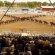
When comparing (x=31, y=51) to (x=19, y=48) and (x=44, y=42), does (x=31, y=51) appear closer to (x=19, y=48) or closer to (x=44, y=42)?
(x=19, y=48)

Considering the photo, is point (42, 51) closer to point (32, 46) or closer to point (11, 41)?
point (32, 46)

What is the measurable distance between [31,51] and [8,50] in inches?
51.7

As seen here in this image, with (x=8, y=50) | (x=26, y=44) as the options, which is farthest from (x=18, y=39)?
(x=8, y=50)

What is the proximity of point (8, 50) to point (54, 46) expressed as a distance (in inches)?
116

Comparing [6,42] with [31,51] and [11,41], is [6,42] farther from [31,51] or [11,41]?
[31,51]

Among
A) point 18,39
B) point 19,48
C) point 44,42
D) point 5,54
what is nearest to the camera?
point 5,54

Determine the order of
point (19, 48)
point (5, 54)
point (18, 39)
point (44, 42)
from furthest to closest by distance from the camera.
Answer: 1. point (18, 39)
2. point (44, 42)
3. point (19, 48)
4. point (5, 54)

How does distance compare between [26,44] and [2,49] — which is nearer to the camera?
[2,49]

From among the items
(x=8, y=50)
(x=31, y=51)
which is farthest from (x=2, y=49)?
(x=31, y=51)

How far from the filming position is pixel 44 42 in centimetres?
1767

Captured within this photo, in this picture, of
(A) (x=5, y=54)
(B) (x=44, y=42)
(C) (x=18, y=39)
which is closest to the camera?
(A) (x=5, y=54)

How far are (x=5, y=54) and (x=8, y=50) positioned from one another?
31.3 inches

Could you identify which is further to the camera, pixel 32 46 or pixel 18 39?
pixel 18 39

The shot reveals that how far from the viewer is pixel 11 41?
1828cm
